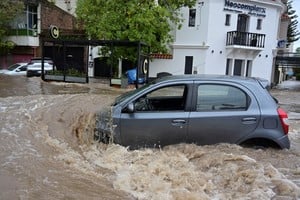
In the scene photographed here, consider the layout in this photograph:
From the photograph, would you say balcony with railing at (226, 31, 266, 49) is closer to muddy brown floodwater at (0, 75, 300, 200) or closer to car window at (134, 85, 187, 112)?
car window at (134, 85, 187, 112)

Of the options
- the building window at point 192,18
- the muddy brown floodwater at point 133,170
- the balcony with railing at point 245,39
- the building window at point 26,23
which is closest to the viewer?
the muddy brown floodwater at point 133,170

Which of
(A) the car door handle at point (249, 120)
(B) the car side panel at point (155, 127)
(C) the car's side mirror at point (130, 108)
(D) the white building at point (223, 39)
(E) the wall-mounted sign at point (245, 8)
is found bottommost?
(B) the car side panel at point (155, 127)

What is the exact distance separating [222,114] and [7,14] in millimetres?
24853

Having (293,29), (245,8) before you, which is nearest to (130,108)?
(245,8)

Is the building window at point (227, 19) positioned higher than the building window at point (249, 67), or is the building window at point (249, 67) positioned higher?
the building window at point (227, 19)

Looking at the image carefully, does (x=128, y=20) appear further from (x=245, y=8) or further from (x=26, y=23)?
(x=26, y=23)

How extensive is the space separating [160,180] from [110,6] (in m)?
16.3

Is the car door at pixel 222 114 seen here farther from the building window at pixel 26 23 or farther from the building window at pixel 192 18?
the building window at pixel 26 23

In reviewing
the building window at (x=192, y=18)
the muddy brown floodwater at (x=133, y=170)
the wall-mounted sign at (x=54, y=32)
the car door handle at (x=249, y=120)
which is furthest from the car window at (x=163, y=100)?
the wall-mounted sign at (x=54, y=32)

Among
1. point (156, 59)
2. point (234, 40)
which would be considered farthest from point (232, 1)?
point (156, 59)

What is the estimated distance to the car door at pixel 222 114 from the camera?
4852 mm

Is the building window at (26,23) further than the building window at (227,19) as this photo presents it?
Yes

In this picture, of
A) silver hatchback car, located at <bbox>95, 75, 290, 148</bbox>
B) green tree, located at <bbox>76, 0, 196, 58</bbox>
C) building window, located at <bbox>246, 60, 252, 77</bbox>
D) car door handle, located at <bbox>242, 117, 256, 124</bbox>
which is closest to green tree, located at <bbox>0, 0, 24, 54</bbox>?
green tree, located at <bbox>76, 0, 196, 58</bbox>

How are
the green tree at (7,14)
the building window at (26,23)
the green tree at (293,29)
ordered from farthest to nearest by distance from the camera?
the green tree at (293,29) < the building window at (26,23) < the green tree at (7,14)
